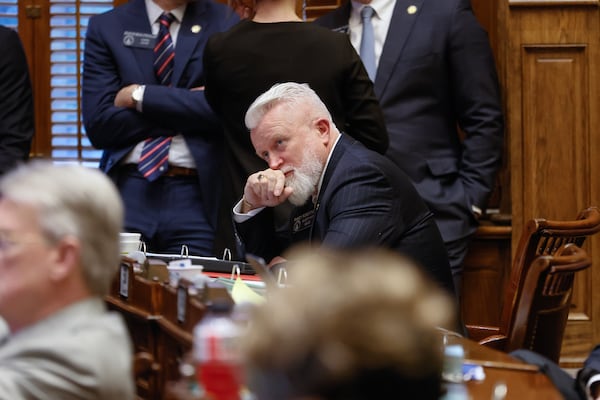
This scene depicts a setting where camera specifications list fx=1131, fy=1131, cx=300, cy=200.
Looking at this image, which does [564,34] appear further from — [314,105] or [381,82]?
[314,105]

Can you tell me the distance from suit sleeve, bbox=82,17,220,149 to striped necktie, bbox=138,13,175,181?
2.7 inches

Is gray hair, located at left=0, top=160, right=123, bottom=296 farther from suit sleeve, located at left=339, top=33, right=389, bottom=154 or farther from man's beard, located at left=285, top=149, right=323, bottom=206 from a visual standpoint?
suit sleeve, located at left=339, top=33, right=389, bottom=154

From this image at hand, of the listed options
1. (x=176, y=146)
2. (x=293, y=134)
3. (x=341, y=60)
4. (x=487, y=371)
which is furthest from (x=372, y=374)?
(x=176, y=146)

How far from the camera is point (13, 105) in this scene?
520 cm

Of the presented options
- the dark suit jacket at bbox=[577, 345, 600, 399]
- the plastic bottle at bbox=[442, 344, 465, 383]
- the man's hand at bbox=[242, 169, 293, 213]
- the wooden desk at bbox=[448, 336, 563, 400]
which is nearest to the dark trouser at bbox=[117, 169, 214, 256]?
the man's hand at bbox=[242, 169, 293, 213]

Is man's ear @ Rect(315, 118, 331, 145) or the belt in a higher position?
man's ear @ Rect(315, 118, 331, 145)

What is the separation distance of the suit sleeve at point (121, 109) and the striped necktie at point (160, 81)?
2.7 inches

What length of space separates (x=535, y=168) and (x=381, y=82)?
940mm

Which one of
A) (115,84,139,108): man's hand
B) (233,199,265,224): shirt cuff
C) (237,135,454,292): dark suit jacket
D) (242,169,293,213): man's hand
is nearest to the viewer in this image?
(237,135,454,292): dark suit jacket

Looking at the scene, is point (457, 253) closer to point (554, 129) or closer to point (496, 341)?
point (554, 129)

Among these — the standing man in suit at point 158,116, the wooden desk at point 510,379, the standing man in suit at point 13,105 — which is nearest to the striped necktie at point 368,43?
the standing man in suit at point 158,116

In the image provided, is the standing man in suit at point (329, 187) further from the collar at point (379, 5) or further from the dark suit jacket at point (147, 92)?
the collar at point (379, 5)

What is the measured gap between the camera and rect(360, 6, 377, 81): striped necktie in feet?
16.9

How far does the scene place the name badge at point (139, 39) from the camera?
16.4 ft
